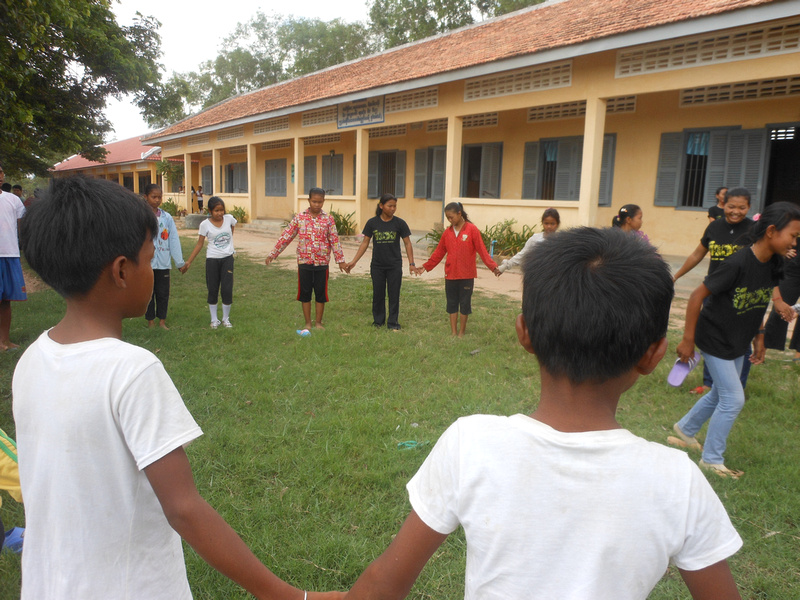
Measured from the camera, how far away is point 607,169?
475 inches

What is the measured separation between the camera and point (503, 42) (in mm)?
12359

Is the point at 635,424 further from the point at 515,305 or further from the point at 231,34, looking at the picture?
the point at 231,34

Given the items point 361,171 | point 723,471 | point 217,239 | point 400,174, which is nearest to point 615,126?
point 400,174

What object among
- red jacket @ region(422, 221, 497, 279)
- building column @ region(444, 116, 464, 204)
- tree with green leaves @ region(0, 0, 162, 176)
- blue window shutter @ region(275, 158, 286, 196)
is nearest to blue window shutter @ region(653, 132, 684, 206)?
building column @ region(444, 116, 464, 204)

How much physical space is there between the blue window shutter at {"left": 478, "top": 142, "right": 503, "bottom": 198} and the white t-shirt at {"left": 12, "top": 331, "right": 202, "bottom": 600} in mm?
13825

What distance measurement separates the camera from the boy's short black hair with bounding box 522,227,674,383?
1.00 m

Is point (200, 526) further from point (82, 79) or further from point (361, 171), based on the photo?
point (361, 171)

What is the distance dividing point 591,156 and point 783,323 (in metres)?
5.91

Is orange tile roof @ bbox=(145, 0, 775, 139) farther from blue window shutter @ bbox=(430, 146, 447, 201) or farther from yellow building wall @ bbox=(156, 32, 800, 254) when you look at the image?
blue window shutter @ bbox=(430, 146, 447, 201)

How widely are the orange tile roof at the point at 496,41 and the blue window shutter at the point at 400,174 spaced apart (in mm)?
2419

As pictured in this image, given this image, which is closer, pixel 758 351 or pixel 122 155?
pixel 758 351

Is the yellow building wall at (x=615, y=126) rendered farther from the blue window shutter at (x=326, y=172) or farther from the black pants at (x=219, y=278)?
the black pants at (x=219, y=278)

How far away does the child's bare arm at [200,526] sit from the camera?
1159 millimetres

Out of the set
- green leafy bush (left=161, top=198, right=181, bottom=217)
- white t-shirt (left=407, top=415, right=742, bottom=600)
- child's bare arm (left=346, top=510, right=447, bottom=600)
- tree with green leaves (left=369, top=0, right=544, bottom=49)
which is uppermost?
tree with green leaves (left=369, top=0, right=544, bottom=49)
